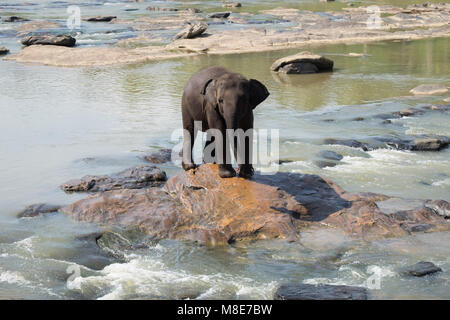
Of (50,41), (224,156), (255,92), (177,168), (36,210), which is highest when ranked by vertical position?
(255,92)

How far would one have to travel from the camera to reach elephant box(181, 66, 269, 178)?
→ 7.94 m

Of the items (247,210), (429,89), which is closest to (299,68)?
(429,89)

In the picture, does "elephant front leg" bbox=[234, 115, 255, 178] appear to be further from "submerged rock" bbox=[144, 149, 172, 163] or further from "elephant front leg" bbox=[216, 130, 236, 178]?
"submerged rock" bbox=[144, 149, 172, 163]

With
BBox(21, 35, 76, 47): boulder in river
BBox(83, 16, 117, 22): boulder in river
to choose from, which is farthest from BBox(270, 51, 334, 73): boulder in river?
BBox(83, 16, 117, 22): boulder in river

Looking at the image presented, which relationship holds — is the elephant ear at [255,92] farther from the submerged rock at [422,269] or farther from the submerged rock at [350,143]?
the submerged rock at [350,143]

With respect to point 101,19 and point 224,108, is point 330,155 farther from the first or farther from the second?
point 101,19

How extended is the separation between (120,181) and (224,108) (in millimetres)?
2758

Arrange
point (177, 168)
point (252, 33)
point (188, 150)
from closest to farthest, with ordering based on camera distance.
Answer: point (188, 150) → point (177, 168) → point (252, 33)

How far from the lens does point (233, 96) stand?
7898mm

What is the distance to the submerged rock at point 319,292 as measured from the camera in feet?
20.3

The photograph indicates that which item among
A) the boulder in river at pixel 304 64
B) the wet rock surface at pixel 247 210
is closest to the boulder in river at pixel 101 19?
the boulder in river at pixel 304 64

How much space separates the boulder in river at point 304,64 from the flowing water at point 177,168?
0.45m

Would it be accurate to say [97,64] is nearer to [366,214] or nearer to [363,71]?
[363,71]

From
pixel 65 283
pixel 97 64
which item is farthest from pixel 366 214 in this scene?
pixel 97 64
